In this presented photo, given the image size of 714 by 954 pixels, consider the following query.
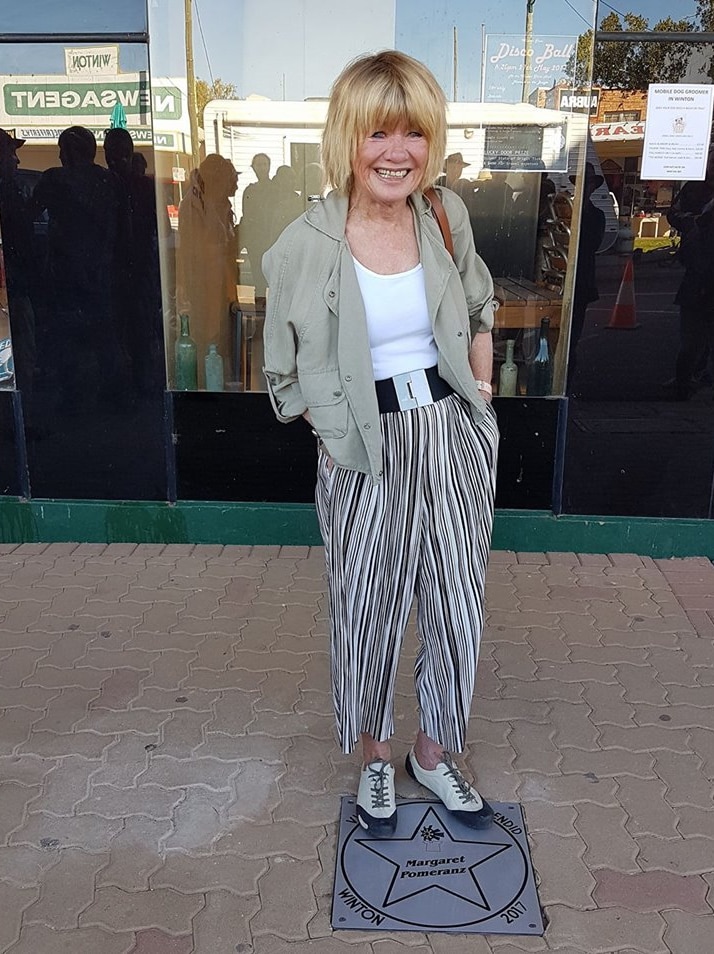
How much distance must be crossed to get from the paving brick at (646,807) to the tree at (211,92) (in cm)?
361

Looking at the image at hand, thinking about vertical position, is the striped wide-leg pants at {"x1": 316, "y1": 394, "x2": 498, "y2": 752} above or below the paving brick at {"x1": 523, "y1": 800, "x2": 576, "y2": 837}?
above

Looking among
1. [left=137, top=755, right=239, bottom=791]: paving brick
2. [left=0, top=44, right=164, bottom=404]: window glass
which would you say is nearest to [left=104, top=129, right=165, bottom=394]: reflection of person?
[left=0, top=44, right=164, bottom=404]: window glass

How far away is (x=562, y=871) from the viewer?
249 cm

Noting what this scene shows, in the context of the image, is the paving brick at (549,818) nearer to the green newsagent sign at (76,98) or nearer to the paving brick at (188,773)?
the paving brick at (188,773)

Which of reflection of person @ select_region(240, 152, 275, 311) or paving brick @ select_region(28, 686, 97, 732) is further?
reflection of person @ select_region(240, 152, 275, 311)

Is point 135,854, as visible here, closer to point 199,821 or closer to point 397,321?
point 199,821

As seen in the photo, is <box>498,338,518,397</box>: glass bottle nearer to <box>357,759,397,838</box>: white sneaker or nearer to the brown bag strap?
the brown bag strap

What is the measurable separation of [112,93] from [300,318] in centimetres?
257

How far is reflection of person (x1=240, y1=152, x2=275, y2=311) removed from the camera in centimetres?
465

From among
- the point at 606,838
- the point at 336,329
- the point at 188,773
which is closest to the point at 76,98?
the point at 336,329

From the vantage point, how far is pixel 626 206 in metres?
4.21

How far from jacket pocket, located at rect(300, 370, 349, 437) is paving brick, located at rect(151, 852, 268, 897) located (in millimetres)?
1214

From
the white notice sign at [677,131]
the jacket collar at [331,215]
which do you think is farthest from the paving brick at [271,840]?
the white notice sign at [677,131]

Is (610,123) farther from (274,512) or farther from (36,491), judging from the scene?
(36,491)
